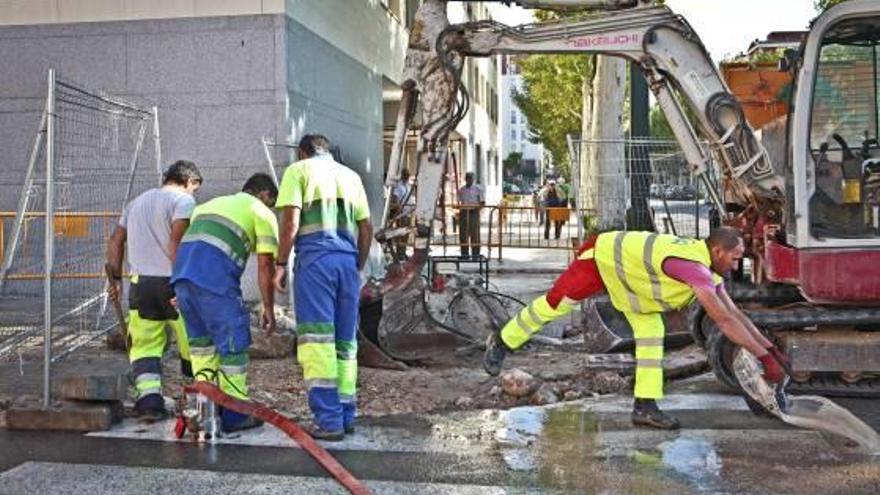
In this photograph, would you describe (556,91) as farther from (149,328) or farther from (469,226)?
(149,328)

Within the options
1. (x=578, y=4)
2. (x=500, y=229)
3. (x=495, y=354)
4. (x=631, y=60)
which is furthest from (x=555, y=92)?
(x=495, y=354)

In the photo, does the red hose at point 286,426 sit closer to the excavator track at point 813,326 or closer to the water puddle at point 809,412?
the water puddle at point 809,412

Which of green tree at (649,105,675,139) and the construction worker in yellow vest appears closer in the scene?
the construction worker in yellow vest

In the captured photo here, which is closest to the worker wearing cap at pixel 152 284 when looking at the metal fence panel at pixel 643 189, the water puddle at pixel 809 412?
the water puddle at pixel 809 412

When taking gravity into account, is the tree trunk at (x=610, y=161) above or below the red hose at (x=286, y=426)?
above

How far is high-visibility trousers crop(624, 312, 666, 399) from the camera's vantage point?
19.9ft

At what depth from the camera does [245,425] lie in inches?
239

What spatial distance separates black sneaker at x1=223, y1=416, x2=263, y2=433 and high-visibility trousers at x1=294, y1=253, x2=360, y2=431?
47 centimetres

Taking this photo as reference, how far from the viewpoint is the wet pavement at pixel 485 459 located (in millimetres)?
4953

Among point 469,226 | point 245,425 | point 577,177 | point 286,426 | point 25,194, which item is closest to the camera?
point 286,426

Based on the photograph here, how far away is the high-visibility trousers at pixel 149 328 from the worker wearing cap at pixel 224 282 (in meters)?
0.55

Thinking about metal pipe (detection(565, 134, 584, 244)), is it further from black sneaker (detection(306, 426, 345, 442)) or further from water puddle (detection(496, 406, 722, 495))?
black sneaker (detection(306, 426, 345, 442))

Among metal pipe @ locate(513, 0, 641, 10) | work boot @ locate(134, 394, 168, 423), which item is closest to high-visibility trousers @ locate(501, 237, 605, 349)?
work boot @ locate(134, 394, 168, 423)

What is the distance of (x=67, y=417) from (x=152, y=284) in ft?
3.26
